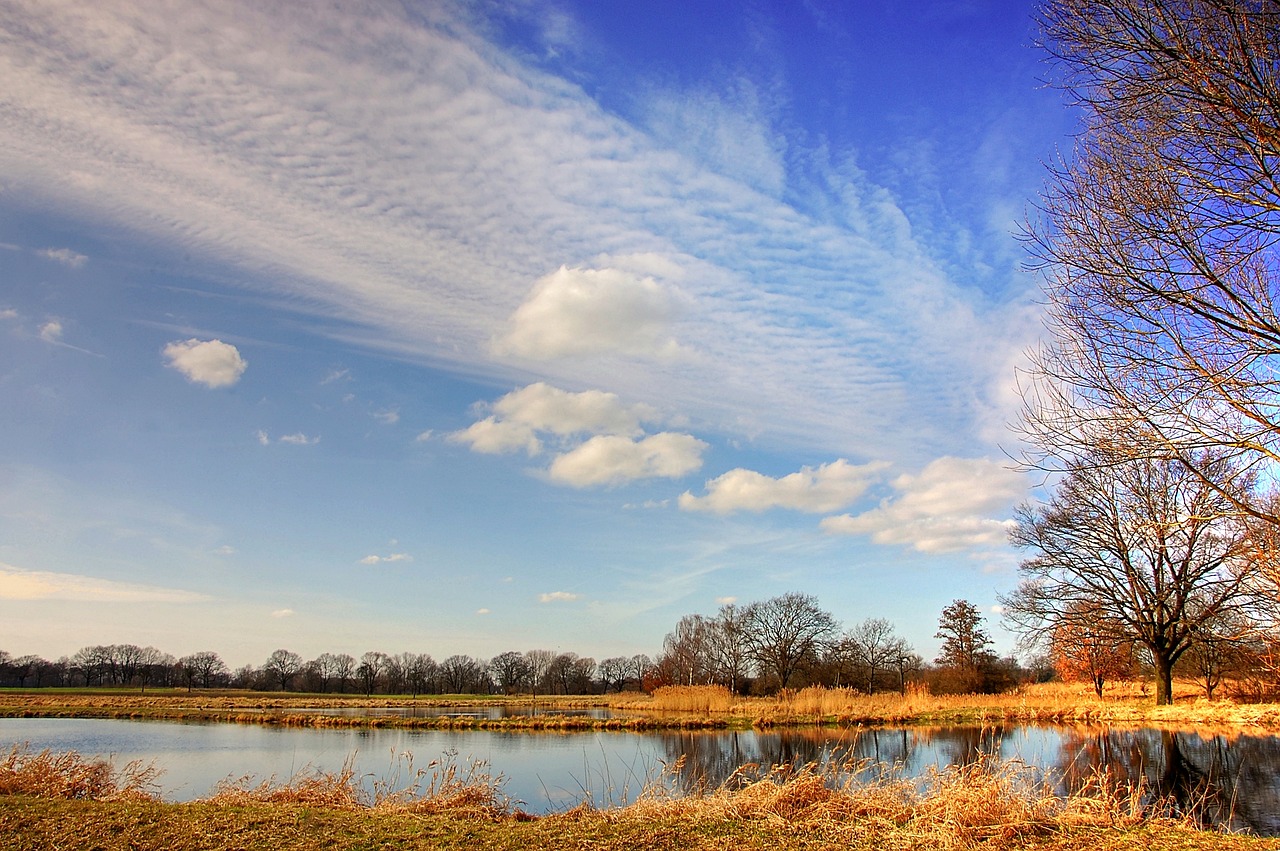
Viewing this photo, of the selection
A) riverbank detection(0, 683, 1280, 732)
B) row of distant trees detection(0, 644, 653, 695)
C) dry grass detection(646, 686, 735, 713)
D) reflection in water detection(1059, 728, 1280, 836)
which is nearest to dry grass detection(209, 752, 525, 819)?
reflection in water detection(1059, 728, 1280, 836)

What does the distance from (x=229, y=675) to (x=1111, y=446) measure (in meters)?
125

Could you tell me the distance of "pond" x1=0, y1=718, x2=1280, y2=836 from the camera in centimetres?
1090

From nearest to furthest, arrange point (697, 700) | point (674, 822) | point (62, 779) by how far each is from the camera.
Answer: point (674, 822) → point (62, 779) → point (697, 700)

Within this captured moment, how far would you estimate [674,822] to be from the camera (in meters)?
7.10

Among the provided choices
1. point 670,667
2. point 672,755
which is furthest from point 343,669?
point 672,755

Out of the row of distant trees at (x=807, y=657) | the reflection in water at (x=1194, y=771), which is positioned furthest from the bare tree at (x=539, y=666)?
the reflection in water at (x=1194, y=771)

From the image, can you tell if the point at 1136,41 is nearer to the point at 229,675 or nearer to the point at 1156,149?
the point at 1156,149

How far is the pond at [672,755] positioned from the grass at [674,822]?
72cm

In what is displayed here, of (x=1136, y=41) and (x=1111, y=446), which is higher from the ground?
(x=1136, y=41)

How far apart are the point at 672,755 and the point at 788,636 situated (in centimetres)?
3761

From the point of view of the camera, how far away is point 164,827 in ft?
22.2

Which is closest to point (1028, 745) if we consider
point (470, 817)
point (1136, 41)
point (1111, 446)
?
point (1111, 446)

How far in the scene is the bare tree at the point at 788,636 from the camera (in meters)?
54.0

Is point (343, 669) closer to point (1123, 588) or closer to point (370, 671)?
point (370, 671)
